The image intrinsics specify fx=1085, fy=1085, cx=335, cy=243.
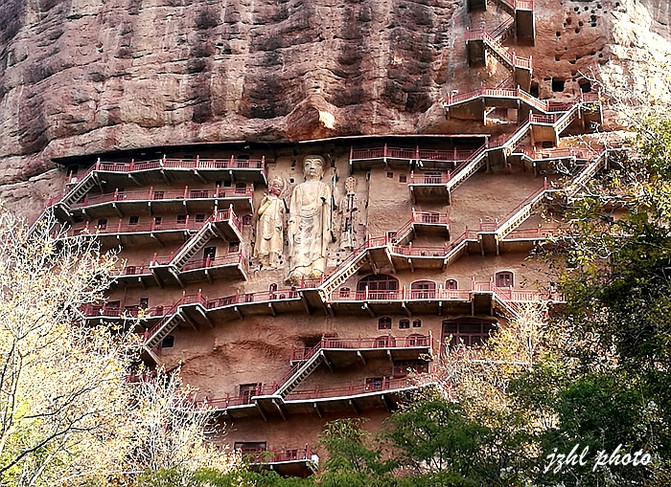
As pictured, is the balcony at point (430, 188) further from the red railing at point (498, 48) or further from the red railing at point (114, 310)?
the red railing at point (114, 310)

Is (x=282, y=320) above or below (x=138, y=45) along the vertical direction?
below

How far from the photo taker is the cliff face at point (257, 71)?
43094 mm

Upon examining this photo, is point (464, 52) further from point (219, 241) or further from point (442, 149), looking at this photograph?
point (219, 241)

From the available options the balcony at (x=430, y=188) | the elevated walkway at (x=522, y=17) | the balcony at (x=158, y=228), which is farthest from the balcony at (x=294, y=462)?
the elevated walkway at (x=522, y=17)

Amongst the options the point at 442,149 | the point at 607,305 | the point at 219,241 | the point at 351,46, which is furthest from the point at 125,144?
the point at 607,305

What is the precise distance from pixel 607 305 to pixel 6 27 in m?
40.1

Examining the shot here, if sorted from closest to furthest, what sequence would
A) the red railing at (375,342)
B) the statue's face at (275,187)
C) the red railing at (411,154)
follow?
the red railing at (375,342), the red railing at (411,154), the statue's face at (275,187)

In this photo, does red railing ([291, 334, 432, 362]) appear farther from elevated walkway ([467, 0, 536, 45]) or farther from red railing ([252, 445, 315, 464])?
elevated walkway ([467, 0, 536, 45])

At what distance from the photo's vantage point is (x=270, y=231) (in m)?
40.4

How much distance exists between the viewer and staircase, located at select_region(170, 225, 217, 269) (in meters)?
39.8

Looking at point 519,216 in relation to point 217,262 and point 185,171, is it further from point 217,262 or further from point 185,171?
point 185,171

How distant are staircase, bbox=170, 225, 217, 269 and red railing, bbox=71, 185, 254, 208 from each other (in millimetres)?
1704

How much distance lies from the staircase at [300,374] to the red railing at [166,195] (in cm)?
793

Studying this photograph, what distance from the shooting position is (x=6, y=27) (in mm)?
51688
